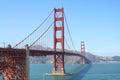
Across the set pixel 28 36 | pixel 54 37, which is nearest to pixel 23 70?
pixel 28 36

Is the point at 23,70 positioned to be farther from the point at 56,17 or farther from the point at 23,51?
the point at 56,17

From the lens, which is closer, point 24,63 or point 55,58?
point 24,63

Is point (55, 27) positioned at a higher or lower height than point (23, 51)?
higher

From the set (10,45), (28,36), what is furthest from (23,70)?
(28,36)

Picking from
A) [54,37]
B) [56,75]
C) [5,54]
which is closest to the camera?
[5,54]

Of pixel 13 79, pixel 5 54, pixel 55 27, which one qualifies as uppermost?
pixel 55 27

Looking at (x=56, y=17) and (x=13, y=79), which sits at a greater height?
(x=56, y=17)

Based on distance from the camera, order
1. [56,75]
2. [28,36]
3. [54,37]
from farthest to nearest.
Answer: [54,37] < [56,75] < [28,36]

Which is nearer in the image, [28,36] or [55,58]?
[28,36]

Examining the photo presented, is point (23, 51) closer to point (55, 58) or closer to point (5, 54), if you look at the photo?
point (5, 54)
